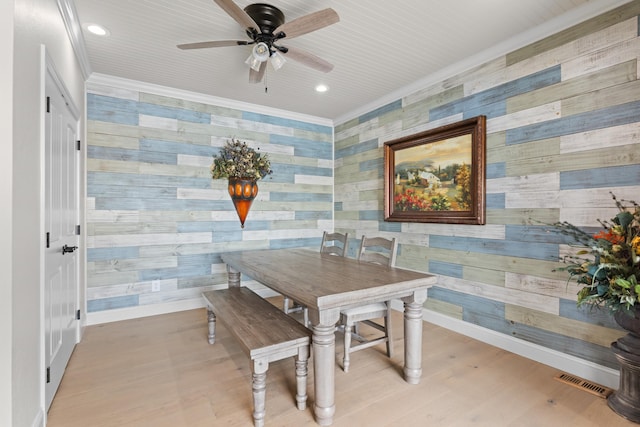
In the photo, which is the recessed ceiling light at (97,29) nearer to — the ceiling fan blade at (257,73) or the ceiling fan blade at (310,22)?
the ceiling fan blade at (257,73)

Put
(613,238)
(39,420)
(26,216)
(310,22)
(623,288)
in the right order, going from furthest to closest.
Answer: (310,22) → (613,238) → (623,288) → (39,420) → (26,216)

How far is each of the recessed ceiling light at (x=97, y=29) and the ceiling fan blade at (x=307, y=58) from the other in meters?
1.53

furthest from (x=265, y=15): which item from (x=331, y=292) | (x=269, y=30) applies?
(x=331, y=292)

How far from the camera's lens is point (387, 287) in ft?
5.99

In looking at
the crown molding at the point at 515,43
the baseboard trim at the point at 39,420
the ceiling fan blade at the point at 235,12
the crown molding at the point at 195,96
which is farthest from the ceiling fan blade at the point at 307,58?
the baseboard trim at the point at 39,420

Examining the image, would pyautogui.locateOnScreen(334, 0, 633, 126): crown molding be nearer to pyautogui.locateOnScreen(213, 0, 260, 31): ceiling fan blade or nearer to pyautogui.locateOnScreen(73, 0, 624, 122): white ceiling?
pyautogui.locateOnScreen(73, 0, 624, 122): white ceiling

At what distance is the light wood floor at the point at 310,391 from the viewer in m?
1.77

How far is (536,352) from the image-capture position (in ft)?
8.00

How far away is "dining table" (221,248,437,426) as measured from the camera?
5.45 ft

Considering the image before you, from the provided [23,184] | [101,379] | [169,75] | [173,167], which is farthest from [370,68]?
[101,379]

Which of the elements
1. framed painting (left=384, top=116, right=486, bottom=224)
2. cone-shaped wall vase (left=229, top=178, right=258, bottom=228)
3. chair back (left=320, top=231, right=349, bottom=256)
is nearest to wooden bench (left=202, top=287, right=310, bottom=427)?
chair back (left=320, top=231, right=349, bottom=256)

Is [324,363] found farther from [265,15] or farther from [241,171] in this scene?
[265,15]

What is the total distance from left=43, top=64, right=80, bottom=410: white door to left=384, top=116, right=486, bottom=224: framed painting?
3179mm

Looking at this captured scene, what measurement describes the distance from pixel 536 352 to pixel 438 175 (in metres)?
1.81
